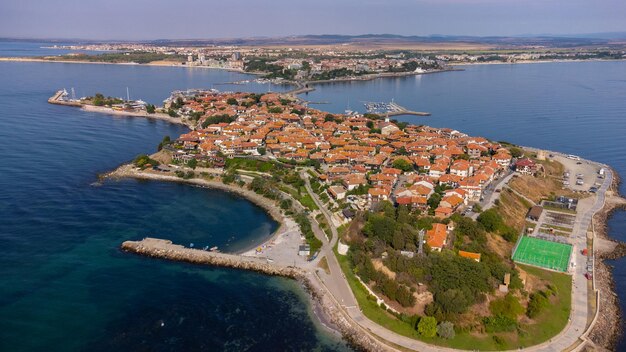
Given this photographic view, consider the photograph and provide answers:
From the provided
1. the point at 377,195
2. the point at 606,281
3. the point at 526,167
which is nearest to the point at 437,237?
the point at 377,195

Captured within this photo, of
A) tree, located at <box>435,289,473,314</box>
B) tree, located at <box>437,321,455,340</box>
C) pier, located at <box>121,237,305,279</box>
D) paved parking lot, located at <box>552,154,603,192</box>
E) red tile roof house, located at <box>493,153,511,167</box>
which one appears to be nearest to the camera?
tree, located at <box>437,321,455,340</box>

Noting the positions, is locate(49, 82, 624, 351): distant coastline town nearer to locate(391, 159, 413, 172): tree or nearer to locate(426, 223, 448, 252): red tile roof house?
locate(426, 223, 448, 252): red tile roof house

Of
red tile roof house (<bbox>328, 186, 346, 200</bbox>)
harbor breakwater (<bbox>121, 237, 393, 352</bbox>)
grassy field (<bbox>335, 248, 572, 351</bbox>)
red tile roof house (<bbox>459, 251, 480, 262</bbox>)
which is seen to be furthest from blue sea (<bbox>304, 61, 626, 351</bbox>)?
red tile roof house (<bbox>328, 186, 346, 200</bbox>)

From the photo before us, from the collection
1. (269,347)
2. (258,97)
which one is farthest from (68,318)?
(258,97)

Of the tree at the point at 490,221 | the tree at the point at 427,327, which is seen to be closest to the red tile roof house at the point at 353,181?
the tree at the point at 490,221

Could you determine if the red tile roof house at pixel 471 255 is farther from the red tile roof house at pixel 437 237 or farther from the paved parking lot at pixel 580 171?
the paved parking lot at pixel 580 171

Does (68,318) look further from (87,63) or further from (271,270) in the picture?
Answer: (87,63)
